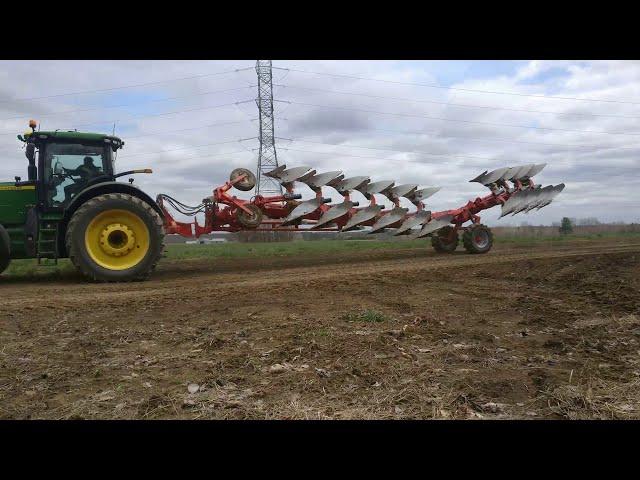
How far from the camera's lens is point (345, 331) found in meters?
5.01

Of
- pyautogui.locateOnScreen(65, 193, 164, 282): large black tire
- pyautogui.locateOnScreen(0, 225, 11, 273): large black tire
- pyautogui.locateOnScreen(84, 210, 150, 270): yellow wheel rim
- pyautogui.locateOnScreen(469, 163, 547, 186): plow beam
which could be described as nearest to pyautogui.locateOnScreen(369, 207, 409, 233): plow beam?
pyautogui.locateOnScreen(469, 163, 547, 186): plow beam

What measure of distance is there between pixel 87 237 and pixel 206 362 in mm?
5664

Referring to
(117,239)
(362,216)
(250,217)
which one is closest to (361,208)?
(362,216)

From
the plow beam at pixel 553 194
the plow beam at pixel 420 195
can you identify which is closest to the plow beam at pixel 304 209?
the plow beam at pixel 420 195

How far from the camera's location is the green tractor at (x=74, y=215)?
343 inches

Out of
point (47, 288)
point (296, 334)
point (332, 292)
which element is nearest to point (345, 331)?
point (296, 334)

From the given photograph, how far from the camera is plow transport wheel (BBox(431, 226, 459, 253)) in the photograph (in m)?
14.3

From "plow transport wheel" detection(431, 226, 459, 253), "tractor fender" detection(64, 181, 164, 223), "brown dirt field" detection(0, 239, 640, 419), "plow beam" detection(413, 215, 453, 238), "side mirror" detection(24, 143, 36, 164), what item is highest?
"side mirror" detection(24, 143, 36, 164)

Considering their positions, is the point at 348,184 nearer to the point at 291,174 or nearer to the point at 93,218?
the point at 291,174

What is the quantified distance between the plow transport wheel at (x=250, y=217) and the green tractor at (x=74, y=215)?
2048mm

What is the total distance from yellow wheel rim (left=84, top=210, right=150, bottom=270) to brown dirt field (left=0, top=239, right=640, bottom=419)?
0.87 m

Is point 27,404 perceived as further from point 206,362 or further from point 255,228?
point 255,228

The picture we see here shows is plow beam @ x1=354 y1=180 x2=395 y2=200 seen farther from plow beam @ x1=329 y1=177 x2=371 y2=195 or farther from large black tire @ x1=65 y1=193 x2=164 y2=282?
large black tire @ x1=65 y1=193 x2=164 y2=282

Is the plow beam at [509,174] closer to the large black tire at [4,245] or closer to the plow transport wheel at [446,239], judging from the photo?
the plow transport wheel at [446,239]
